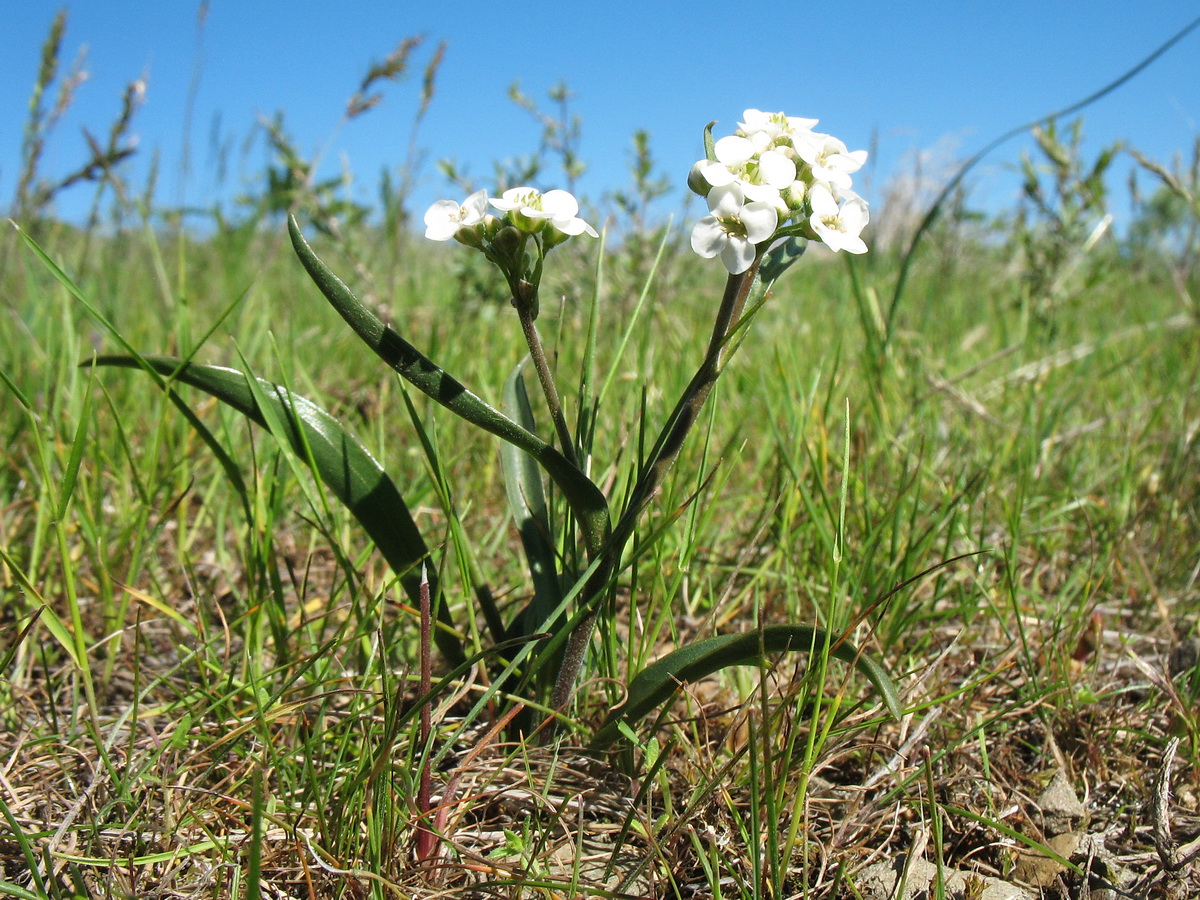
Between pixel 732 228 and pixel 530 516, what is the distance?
20.9 inches

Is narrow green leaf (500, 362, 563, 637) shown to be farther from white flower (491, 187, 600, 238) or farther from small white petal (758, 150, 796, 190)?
small white petal (758, 150, 796, 190)

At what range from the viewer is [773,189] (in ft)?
2.92

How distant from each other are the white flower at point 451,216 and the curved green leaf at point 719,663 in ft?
1.90

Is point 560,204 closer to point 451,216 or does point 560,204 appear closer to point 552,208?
point 552,208

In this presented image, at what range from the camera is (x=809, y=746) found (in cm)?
91

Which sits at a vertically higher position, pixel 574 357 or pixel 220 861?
pixel 574 357

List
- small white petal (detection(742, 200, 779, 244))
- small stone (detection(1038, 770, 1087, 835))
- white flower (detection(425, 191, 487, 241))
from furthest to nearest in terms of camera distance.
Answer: small stone (detection(1038, 770, 1087, 835)) → white flower (detection(425, 191, 487, 241)) → small white petal (detection(742, 200, 779, 244))

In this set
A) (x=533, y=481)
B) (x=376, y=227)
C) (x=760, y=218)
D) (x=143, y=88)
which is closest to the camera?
(x=760, y=218)

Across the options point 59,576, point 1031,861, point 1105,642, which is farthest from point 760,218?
point 59,576

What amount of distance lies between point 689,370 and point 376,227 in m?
2.95

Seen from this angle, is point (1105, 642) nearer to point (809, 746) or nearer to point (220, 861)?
point (809, 746)

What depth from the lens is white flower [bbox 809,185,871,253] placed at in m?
0.90

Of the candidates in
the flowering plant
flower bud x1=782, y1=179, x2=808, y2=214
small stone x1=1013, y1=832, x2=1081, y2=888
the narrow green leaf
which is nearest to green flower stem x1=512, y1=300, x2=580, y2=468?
the flowering plant

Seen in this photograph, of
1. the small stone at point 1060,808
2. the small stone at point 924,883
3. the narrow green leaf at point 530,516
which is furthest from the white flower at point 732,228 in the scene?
the small stone at point 1060,808
